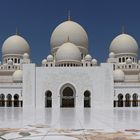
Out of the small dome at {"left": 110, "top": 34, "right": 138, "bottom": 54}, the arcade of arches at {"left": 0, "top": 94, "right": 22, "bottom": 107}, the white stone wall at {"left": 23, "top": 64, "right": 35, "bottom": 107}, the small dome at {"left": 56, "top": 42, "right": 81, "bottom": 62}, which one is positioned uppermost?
the small dome at {"left": 110, "top": 34, "right": 138, "bottom": 54}

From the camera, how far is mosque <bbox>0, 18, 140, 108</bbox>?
2702 cm

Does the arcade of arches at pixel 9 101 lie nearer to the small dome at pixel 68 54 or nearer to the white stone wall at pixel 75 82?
the white stone wall at pixel 75 82

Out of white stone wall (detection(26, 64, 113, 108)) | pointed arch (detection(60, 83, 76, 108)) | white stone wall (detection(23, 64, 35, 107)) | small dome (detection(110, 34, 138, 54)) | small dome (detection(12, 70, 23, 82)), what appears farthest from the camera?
small dome (detection(110, 34, 138, 54))

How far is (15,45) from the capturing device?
3800 centimetres

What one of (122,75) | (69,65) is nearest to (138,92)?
(122,75)

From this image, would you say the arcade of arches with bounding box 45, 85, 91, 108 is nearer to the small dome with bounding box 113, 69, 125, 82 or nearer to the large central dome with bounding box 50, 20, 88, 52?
the small dome with bounding box 113, 69, 125, 82

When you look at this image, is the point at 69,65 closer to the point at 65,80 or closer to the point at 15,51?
the point at 65,80

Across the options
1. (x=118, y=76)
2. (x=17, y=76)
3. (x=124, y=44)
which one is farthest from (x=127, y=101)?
(x=17, y=76)

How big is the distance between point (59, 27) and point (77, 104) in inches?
502

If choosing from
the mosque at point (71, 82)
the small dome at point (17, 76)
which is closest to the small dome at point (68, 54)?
the mosque at point (71, 82)

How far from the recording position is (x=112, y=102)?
88.2 feet

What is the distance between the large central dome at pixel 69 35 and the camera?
3472 cm

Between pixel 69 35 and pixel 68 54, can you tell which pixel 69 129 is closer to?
pixel 68 54

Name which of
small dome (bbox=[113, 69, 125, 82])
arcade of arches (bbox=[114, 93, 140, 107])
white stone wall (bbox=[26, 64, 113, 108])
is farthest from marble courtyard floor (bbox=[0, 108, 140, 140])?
small dome (bbox=[113, 69, 125, 82])
